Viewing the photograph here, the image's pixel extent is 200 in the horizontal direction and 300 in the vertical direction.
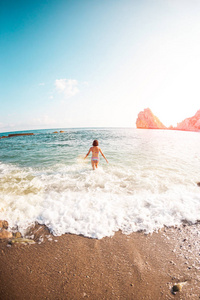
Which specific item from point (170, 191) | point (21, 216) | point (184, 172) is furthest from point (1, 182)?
point (184, 172)

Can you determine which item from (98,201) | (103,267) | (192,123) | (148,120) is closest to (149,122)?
(148,120)

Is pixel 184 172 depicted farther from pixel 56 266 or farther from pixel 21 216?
pixel 21 216

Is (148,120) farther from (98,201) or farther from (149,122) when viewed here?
(98,201)

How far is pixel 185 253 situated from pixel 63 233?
118 inches

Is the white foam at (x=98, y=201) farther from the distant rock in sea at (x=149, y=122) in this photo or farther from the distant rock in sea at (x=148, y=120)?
the distant rock in sea at (x=148, y=120)

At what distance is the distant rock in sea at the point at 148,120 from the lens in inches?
5162

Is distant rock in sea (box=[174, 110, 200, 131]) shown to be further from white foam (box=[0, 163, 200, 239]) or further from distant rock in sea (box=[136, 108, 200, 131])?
white foam (box=[0, 163, 200, 239])

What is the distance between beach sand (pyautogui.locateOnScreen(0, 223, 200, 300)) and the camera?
2.12 meters

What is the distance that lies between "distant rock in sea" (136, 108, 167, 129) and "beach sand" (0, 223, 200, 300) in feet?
466

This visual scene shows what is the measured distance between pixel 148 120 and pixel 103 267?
144432 mm

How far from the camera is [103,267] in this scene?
2516 mm

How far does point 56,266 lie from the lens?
2510mm

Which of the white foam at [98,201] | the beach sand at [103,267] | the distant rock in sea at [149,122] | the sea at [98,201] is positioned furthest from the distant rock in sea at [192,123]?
the beach sand at [103,267]

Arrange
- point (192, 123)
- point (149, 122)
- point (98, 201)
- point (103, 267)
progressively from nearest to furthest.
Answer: point (103, 267), point (98, 201), point (192, 123), point (149, 122)
